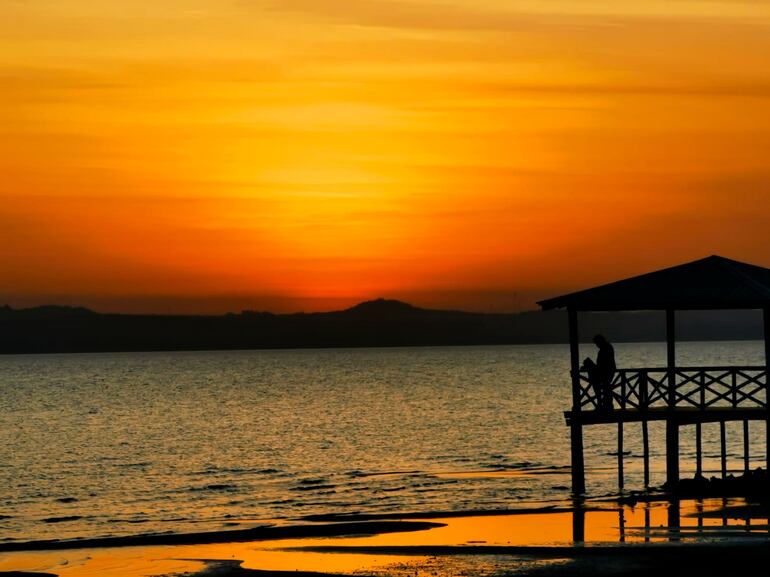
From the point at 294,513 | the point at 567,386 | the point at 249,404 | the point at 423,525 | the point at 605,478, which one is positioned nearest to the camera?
the point at 423,525

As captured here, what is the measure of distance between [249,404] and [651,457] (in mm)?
71039

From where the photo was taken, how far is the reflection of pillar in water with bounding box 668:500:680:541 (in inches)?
1172

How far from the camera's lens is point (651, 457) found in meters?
57.7

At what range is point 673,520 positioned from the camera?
32781 mm

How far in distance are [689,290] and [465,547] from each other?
1143cm

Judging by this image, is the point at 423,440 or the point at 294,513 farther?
the point at 423,440

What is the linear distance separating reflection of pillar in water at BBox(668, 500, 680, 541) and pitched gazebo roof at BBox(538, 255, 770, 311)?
526cm

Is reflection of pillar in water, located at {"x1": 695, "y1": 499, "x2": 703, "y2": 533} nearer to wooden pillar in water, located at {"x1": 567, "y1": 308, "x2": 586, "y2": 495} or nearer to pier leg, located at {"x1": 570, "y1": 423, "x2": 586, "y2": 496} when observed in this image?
wooden pillar in water, located at {"x1": 567, "y1": 308, "x2": 586, "y2": 495}

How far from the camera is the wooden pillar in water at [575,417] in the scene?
39438 mm

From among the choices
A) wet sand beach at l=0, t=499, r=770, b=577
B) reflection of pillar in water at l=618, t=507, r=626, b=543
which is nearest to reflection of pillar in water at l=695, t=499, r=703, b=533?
wet sand beach at l=0, t=499, r=770, b=577

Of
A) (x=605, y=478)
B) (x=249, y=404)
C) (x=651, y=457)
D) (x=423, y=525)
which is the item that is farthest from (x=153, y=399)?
(x=423, y=525)

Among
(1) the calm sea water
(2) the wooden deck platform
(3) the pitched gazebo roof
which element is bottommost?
(1) the calm sea water

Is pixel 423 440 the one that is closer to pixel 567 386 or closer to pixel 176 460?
pixel 176 460

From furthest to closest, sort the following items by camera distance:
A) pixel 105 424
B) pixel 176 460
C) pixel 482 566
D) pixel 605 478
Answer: pixel 105 424, pixel 176 460, pixel 605 478, pixel 482 566
